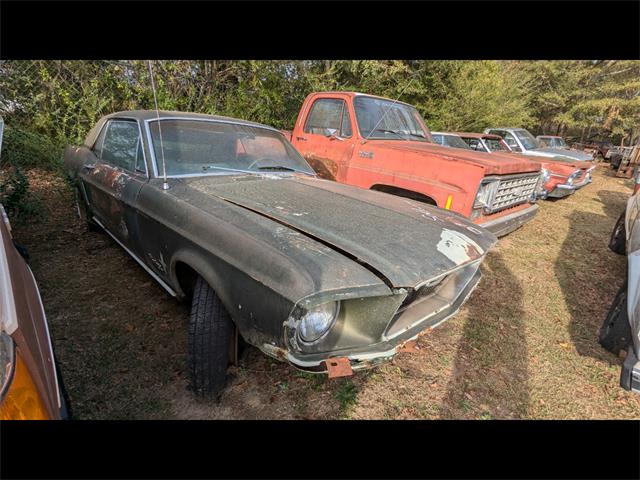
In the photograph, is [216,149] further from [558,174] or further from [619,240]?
[558,174]

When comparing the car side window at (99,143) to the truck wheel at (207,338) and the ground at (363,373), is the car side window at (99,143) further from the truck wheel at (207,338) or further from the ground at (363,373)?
the truck wheel at (207,338)

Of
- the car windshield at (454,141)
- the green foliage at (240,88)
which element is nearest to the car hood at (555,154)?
the car windshield at (454,141)

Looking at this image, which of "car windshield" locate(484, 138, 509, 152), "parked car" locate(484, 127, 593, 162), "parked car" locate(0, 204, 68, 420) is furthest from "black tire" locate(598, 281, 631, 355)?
"parked car" locate(484, 127, 593, 162)

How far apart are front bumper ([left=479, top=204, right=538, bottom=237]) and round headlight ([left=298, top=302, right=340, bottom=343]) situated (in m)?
2.64

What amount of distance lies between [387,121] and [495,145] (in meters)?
6.11

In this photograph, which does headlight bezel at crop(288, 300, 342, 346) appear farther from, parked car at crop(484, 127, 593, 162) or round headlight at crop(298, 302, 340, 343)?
parked car at crop(484, 127, 593, 162)

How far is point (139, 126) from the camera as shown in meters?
2.81

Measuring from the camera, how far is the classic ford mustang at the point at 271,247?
1.56 metres

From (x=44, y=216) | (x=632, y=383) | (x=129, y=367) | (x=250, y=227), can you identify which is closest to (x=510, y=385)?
(x=632, y=383)

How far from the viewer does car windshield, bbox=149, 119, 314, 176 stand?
105 inches

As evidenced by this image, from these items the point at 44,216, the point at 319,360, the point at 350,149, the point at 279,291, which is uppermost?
the point at 350,149

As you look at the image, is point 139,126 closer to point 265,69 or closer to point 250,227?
point 250,227

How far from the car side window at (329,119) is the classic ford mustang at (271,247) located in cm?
143

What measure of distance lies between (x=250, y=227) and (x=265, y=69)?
838cm
